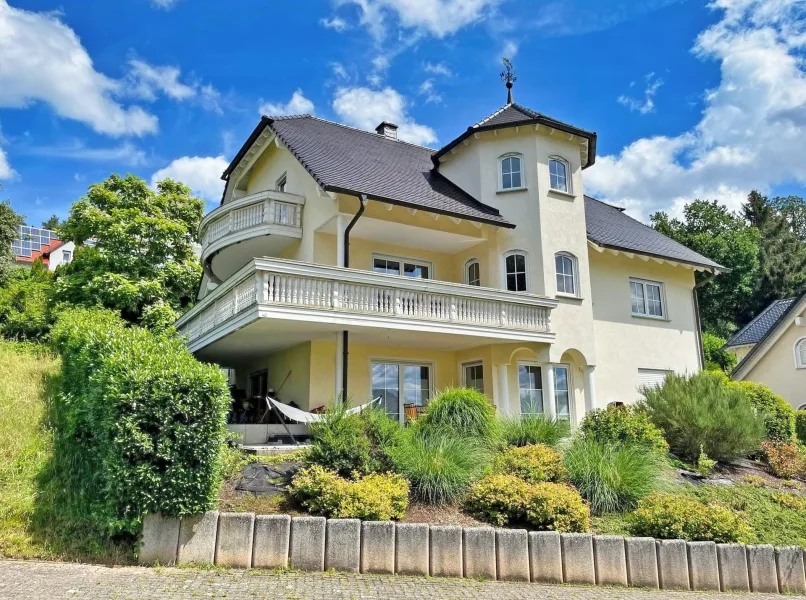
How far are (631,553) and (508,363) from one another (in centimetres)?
838

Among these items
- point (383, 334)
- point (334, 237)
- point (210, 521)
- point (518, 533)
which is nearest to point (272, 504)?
point (210, 521)

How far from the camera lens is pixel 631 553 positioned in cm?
747

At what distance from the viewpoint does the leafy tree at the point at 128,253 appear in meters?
21.6

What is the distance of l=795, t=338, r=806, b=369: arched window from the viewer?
22.8 meters

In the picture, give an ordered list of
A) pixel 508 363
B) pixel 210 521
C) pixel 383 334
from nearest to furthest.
Result: pixel 210 521, pixel 383 334, pixel 508 363

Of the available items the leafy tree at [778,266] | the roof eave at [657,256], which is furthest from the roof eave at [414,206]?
the leafy tree at [778,266]

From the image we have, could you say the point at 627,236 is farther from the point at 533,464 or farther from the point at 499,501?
the point at 499,501

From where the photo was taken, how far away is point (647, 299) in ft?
64.0

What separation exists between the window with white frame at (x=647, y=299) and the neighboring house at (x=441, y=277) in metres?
0.05

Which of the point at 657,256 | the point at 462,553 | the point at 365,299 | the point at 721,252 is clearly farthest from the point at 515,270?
the point at 721,252

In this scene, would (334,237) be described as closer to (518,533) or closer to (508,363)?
(508,363)

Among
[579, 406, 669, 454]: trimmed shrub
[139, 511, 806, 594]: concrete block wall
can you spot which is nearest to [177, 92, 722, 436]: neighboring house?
[579, 406, 669, 454]: trimmed shrub

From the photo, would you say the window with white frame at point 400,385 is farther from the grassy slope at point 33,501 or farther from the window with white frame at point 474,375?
the grassy slope at point 33,501

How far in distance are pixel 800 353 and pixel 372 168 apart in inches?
735
